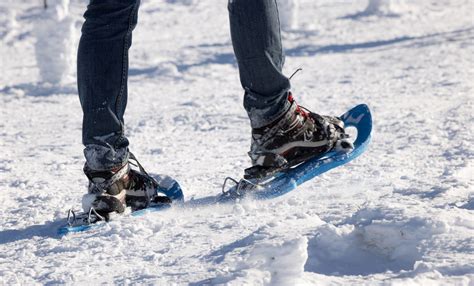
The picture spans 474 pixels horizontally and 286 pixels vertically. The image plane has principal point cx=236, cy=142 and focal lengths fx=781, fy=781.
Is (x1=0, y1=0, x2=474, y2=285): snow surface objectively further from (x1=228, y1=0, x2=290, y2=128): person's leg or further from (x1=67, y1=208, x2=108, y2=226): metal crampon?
(x1=228, y1=0, x2=290, y2=128): person's leg

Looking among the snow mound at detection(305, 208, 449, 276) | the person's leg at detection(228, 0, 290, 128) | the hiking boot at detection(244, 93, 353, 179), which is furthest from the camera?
the hiking boot at detection(244, 93, 353, 179)

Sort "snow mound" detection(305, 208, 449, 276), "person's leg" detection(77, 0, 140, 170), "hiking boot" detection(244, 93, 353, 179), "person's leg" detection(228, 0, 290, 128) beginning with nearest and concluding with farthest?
1. "snow mound" detection(305, 208, 449, 276)
2. "person's leg" detection(77, 0, 140, 170)
3. "person's leg" detection(228, 0, 290, 128)
4. "hiking boot" detection(244, 93, 353, 179)

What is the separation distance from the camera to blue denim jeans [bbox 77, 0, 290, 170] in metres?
2.64

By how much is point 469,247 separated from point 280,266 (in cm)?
54

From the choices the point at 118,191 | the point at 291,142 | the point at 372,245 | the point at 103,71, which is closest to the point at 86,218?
the point at 118,191

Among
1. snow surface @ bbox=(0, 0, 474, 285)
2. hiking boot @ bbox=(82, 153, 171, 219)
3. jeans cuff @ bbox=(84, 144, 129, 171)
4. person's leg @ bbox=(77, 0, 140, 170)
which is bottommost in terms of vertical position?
snow surface @ bbox=(0, 0, 474, 285)

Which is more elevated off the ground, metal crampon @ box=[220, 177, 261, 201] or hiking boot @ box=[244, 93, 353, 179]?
hiking boot @ box=[244, 93, 353, 179]

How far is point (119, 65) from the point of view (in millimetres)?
2678

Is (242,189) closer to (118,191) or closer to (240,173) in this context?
(118,191)

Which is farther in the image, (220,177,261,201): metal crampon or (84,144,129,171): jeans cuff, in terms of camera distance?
(220,177,261,201): metal crampon

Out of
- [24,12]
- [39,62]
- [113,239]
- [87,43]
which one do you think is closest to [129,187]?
[113,239]

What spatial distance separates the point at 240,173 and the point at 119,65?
3.54 feet

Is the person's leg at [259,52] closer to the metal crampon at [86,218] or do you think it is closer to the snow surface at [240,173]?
the snow surface at [240,173]


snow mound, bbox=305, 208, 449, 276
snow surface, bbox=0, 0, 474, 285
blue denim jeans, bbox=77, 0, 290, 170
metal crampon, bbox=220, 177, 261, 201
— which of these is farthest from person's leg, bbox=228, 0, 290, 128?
snow mound, bbox=305, 208, 449, 276
